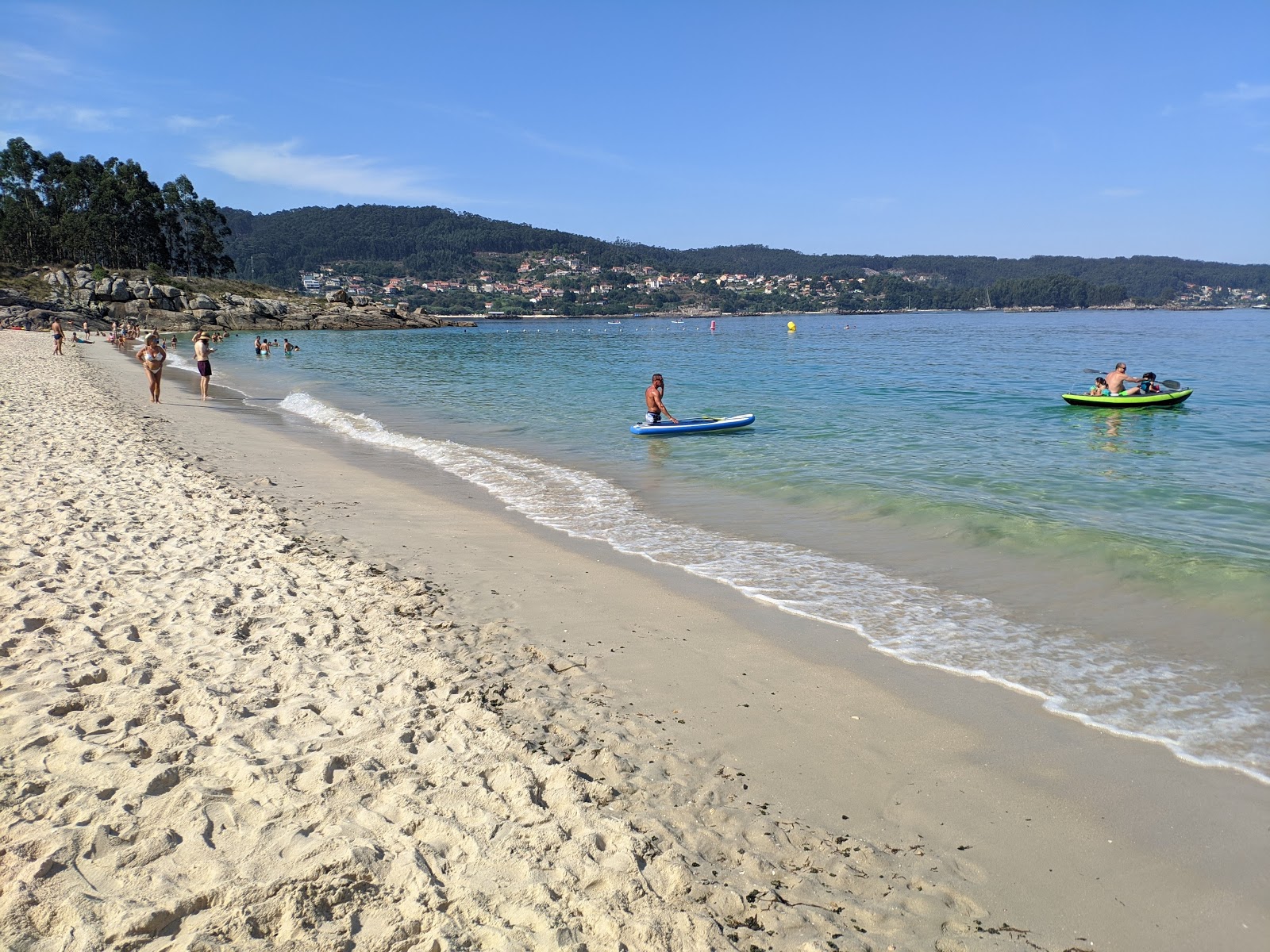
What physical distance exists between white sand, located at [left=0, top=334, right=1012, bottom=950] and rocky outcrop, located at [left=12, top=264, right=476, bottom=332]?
7126 centimetres

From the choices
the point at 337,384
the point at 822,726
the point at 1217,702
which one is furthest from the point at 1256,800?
the point at 337,384

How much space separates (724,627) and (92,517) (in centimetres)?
627

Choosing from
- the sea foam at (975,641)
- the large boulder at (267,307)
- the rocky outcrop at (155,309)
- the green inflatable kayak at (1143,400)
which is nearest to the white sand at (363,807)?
the sea foam at (975,641)

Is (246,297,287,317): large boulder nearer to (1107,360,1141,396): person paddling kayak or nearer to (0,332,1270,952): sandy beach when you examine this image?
(1107,360,1141,396): person paddling kayak

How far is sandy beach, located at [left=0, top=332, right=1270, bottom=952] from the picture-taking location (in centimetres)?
281

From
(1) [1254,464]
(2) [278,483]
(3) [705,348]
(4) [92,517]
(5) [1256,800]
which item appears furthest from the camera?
(3) [705,348]

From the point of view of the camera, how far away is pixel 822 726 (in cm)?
446

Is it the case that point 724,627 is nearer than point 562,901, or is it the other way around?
point 562,901

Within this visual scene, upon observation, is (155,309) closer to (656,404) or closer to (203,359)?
(203,359)

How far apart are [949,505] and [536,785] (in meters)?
7.97

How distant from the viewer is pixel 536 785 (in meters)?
3.60

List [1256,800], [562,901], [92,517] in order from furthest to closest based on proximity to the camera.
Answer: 1. [92,517]
2. [1256,800]
3. [562,901]

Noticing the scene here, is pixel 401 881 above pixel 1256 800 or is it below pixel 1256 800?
above

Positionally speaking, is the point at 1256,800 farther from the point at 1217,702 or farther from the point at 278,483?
the point at 278,483
